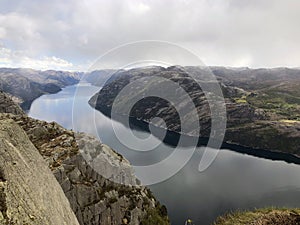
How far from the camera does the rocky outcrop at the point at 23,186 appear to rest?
1191 centimetres

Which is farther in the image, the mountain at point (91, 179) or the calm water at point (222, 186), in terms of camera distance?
the calm water at point (222, 186)

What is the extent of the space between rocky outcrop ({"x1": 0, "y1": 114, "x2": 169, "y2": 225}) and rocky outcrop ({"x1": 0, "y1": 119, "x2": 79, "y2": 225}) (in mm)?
32914

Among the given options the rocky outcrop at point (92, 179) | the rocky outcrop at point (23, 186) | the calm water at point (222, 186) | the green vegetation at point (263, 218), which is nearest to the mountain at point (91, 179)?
the rocky outcrop at point (92, 179)

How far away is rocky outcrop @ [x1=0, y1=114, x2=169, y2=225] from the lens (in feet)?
167

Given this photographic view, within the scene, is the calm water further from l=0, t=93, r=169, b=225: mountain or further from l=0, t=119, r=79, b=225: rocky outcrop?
l=0, t=119, r=79, b=225: rocky outcrop

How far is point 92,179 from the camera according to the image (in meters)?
55.4

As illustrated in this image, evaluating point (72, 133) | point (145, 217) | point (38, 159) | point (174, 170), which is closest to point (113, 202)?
point (145, 217)

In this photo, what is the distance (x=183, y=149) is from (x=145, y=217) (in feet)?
382

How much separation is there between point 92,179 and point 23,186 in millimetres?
43029

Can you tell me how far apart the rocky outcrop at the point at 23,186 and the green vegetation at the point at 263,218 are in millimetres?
10457

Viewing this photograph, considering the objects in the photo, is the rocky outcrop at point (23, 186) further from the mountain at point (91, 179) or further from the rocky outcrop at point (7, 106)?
the rocky outcrop at point (7, 106)

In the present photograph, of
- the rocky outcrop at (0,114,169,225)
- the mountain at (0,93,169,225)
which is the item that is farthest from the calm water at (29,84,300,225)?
the mountain at (0,93,169,225)

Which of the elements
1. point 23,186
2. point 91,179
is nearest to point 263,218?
point 23,186

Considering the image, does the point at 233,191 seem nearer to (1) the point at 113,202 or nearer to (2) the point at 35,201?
(1) the point at 113,202
